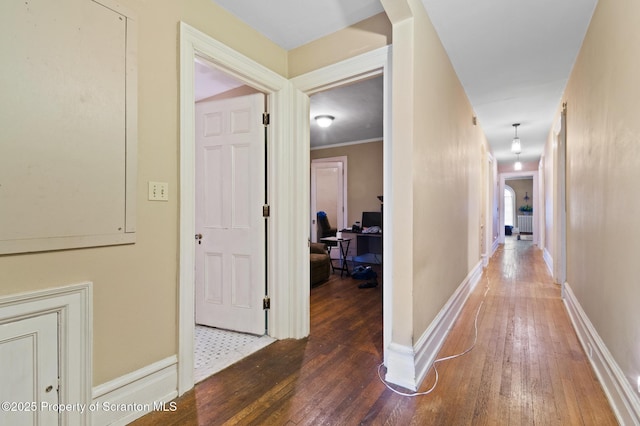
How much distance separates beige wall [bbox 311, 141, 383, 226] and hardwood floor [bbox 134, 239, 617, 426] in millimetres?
3537

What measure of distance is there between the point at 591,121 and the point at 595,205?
651 mm

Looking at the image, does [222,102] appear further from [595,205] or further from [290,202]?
[595,205]

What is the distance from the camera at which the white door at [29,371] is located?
1139mm

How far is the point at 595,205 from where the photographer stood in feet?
6.95

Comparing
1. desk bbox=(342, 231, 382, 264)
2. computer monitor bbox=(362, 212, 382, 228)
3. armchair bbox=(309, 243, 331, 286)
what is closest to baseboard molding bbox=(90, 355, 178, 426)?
armchair bbox=(309, 243, 331, 286)

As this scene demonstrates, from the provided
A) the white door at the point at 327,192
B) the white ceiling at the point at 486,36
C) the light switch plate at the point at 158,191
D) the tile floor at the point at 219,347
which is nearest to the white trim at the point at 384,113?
the white ceiling at the point at 486,36

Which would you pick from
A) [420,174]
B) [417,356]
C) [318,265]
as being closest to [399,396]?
[417,356]

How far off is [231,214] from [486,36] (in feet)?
8.37

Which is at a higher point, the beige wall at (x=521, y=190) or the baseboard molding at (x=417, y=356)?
the beige wall at (x=521, y=190)

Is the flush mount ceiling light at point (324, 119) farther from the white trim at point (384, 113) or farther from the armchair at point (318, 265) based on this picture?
the white trim at point (384, 113)

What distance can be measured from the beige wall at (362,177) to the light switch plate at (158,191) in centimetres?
484

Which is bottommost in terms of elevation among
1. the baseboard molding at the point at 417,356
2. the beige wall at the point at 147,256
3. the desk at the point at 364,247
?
the baseboard molding at the point at 417,356

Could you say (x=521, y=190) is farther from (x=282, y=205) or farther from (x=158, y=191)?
(x=158, y=191)

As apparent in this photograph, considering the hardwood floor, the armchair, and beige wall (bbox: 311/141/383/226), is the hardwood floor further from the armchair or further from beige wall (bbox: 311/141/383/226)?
beige wall (bbox: 311/141/383/226)
